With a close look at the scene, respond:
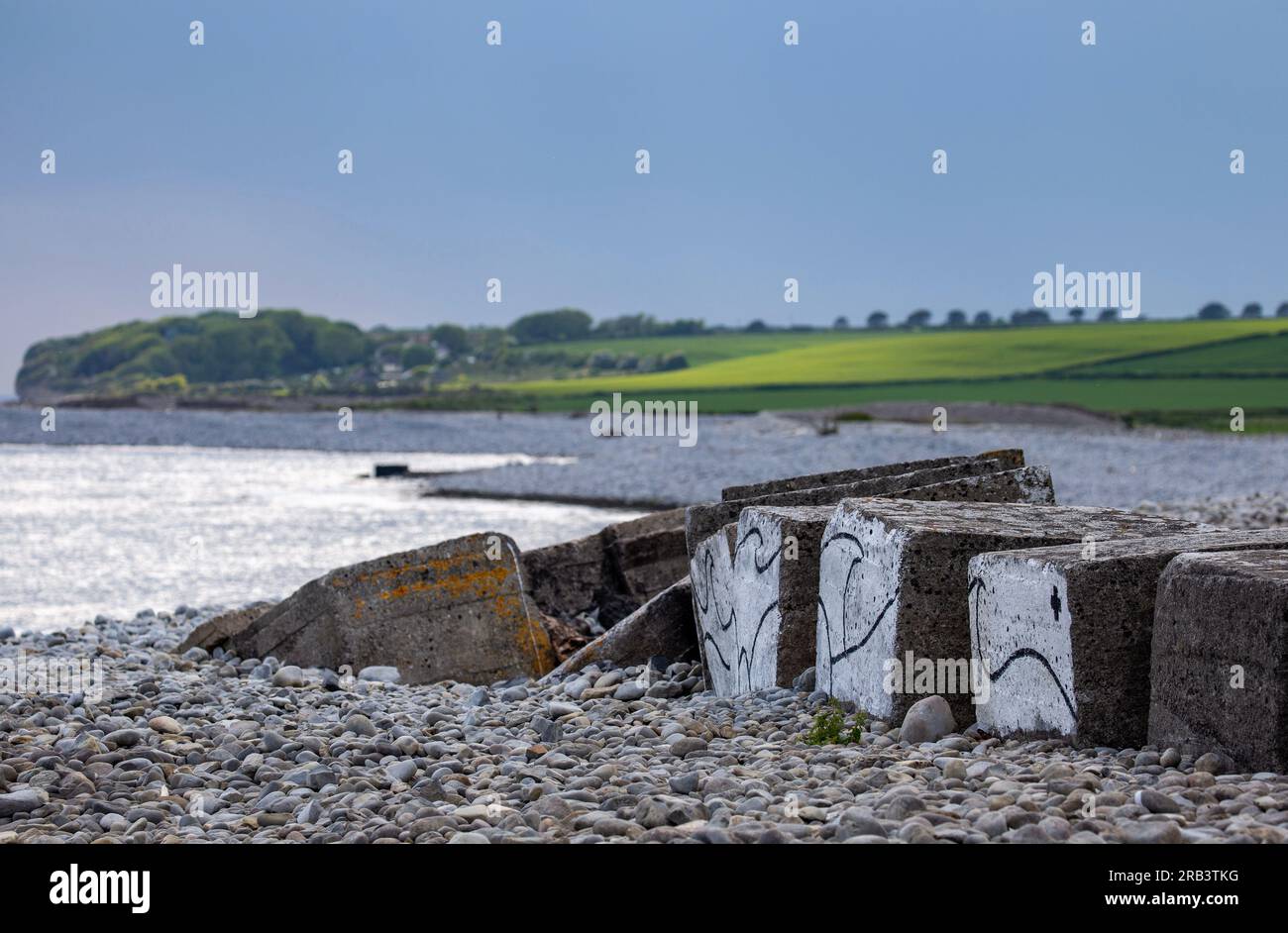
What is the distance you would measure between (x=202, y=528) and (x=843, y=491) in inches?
713

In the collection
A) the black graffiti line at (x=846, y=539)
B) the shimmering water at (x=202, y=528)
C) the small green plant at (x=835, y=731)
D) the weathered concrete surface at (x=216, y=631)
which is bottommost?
the shimmering water at (x=202, y=528)

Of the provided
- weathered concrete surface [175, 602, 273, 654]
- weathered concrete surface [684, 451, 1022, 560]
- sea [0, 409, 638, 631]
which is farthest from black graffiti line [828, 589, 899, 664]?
sea [0, 409, 638, 631]

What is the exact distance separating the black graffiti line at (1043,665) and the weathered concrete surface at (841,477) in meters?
3.26

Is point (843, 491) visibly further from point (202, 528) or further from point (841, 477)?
point (202, 528)

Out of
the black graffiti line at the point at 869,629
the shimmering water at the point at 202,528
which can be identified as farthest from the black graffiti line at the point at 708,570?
the shimmering water at the point at 202,528

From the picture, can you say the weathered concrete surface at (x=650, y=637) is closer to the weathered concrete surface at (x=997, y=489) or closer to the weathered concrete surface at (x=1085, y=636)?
the weathered concrete surface at (x=997, y=489)

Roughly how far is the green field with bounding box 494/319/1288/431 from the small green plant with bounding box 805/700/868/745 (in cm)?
5324

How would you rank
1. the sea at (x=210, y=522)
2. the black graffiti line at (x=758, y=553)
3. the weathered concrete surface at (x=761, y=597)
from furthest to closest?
1. the sea at (x=210, y=522)
2. the black graffiti line at (x=758, y=553)
3. the weathered concrete surface at (x=761, y=597)

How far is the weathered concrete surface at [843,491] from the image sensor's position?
9.38 metres

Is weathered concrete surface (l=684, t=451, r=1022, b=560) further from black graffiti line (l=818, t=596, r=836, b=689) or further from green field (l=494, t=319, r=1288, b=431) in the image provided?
green field (l=494, t=319, r=1288, b=431)

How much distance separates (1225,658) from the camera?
5535mm

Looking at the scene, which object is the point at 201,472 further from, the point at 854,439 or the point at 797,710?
the point at 797,710
